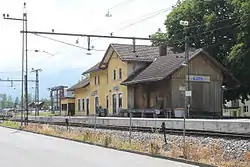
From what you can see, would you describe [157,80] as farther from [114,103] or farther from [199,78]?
[114,103]

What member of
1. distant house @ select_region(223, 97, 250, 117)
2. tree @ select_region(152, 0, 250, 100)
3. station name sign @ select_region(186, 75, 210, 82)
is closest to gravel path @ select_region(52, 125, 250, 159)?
station name sign @ select_region(186, 75, 210, 82)

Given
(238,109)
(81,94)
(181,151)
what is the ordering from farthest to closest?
(81,94) < (238,109) < (181,151)

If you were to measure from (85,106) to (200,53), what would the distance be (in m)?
27.8

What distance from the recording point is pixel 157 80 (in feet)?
154

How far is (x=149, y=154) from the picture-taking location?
17984mm

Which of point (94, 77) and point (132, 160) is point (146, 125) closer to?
point (132, 160)

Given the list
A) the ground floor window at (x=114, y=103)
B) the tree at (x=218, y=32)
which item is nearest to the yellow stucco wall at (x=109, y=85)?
the ground floor window at (x=114, y=103)

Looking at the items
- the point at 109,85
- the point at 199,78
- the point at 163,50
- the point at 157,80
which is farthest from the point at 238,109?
the point at 157,80

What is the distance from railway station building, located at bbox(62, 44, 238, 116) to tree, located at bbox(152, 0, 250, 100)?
1702mm

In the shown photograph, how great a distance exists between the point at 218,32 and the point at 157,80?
885cm

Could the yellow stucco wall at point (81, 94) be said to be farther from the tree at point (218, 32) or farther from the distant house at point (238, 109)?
the distant house at point (238, 109)

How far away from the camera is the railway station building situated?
156 feet

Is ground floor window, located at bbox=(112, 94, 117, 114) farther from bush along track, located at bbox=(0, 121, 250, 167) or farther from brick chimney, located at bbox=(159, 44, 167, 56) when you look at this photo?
bush along track, located at bbox=(0, 121, 250, 167)

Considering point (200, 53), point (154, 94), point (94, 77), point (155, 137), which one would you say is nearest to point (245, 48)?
point (200, 53)
